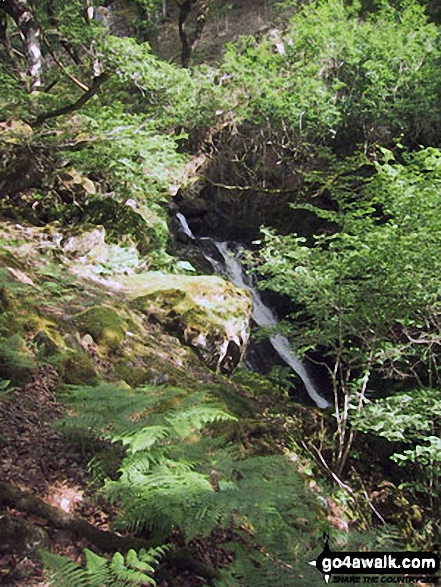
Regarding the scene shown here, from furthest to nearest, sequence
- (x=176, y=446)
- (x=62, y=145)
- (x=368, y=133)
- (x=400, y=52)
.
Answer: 1. (x=368, y=133)
2. (x=400, y=52)
3. (x=62, y=145)
4. (x=176, y=446)

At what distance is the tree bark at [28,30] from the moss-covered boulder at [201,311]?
6179 millimetres

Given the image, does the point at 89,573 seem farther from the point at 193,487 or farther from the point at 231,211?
the point at 231,211

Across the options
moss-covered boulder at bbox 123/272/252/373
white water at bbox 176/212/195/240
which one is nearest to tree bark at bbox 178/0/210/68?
white water at bbox 176/212/195/240

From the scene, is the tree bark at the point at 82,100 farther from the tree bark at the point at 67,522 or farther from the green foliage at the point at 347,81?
the green foliage at the point at 347,81

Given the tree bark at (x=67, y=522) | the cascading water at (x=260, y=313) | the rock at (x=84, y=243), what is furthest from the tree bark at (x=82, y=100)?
the tree bark at (x=67, y=522)

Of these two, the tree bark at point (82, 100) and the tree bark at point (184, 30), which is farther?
the tree bark at point (184, 30)

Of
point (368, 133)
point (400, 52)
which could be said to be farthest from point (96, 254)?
point (400, 52)

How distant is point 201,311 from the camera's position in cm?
746

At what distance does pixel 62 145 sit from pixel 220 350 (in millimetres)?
4455

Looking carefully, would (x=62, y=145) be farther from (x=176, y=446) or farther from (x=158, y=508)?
(x=158, y=508)

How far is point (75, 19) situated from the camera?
1098 cm

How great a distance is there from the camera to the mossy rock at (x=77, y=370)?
429 centimetres

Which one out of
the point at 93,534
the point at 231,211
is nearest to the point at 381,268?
the point at 93,534

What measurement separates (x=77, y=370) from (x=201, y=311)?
3.30 m
